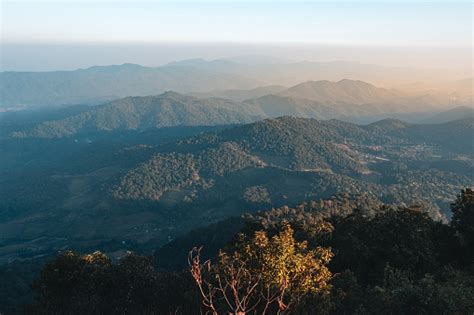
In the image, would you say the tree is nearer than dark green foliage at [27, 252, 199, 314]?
No

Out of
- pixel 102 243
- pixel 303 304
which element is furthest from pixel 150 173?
pixel 303 304

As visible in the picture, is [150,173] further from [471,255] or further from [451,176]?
[471,255]

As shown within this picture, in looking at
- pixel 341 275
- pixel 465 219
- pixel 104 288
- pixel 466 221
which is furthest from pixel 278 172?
pixel 341 275

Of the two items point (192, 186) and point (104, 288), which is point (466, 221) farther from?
point (192, 186)

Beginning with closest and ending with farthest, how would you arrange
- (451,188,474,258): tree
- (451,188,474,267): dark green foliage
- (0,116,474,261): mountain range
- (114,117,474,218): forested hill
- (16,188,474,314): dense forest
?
(16,188,474,314): dense forest → (451,188,474,267): dark green foliage → (451,188,474,258): tree → (0,116,474,261): mountain range → (114,117,474,218): forested hill

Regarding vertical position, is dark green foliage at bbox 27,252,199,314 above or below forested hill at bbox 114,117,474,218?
above

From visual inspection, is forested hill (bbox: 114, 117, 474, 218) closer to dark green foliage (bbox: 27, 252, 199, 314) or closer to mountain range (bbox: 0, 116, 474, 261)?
mountain range (bbox: 0, 116, 474, 261)

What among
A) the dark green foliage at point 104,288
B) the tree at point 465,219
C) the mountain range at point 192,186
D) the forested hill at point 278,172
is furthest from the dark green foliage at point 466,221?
the forested hill at point 278,172

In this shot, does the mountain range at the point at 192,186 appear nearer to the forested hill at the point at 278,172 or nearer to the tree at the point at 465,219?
the forested hill at the point at 278,172

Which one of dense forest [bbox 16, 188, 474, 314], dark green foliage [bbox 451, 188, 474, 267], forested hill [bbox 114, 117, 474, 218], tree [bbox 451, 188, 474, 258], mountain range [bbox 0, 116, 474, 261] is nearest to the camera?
dense forest [bbox 16, 188, 474, 314]

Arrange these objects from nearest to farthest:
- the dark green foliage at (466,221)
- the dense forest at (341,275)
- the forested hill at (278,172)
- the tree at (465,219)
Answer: the dense forest at (341,275) < the dark green foliage at (466,221) < the tree at (465,219) < the forested hill at (278,172)

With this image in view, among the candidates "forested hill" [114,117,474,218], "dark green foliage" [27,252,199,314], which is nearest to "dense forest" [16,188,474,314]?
"dark green foliage" [27,252,199,314]
